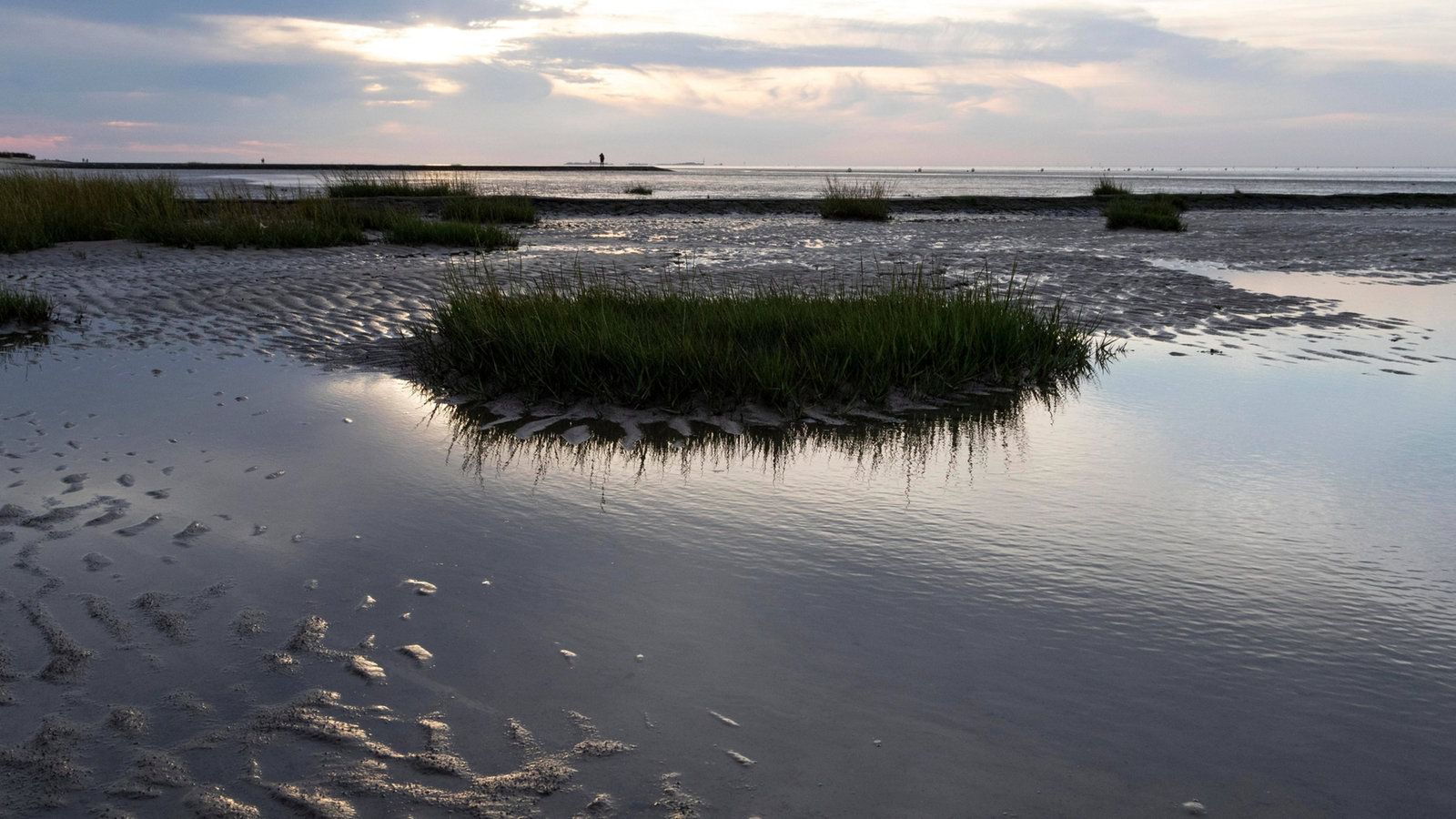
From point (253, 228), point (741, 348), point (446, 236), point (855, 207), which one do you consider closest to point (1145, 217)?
point (855, 207)

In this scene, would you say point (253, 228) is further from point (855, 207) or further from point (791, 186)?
point (791, 186)

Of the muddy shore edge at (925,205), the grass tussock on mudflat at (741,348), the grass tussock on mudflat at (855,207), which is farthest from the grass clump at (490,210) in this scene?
the grass tussock on mudflat at (741,348)

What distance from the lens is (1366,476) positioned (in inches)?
190

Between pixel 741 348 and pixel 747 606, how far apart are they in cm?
340

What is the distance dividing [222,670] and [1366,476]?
4900 millimetres

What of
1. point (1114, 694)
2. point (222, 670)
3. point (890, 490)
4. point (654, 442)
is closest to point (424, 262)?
point (654, 442)

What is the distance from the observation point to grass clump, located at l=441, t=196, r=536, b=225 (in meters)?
20.5

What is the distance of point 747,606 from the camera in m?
3.32

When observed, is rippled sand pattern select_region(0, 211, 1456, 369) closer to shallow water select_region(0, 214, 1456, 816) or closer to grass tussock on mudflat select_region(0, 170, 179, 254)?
grass tussock on mudflat select_region(0, 170, 179, 254)

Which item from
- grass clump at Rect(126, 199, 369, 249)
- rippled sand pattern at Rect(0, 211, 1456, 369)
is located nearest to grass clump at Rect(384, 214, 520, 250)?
rippled sand pattern at Rect(0, 211, 1456, 369)

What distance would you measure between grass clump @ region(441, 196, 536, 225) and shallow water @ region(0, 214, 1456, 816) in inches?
575

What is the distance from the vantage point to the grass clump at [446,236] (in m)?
16.2

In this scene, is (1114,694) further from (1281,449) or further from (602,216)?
(602,216)

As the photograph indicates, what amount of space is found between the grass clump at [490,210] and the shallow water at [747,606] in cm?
1460
